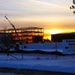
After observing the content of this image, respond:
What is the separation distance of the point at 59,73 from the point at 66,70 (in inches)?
32.4

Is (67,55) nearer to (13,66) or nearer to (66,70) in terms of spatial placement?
(13,66)

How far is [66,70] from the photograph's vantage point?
18.0 metres

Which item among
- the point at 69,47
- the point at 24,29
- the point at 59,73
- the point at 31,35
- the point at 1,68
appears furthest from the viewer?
the point at 24,29

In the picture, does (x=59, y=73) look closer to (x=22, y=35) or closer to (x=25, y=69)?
(x=25, y=69)

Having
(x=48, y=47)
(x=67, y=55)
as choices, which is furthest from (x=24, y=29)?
(x=67, y=55)

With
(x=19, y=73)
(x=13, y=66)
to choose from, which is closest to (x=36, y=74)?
(x=19, y=73)

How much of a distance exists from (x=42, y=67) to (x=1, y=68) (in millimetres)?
3138

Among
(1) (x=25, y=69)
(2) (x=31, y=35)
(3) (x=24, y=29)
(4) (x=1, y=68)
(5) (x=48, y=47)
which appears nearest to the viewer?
(1) (x=25, y=69)

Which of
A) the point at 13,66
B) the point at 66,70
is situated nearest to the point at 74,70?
the point at 66,70

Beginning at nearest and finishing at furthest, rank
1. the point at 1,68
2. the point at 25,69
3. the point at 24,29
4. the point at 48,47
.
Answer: the point at 25,69 → the point at 1,68 → the point at 48,47 → the point at 24,29

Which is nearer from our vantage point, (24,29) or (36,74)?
(36,74)

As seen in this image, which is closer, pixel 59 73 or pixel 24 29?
pixel 59 73

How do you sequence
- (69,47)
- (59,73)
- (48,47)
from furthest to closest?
(48,47) < (69,47) < (59,73)

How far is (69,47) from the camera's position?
31.2 meters
